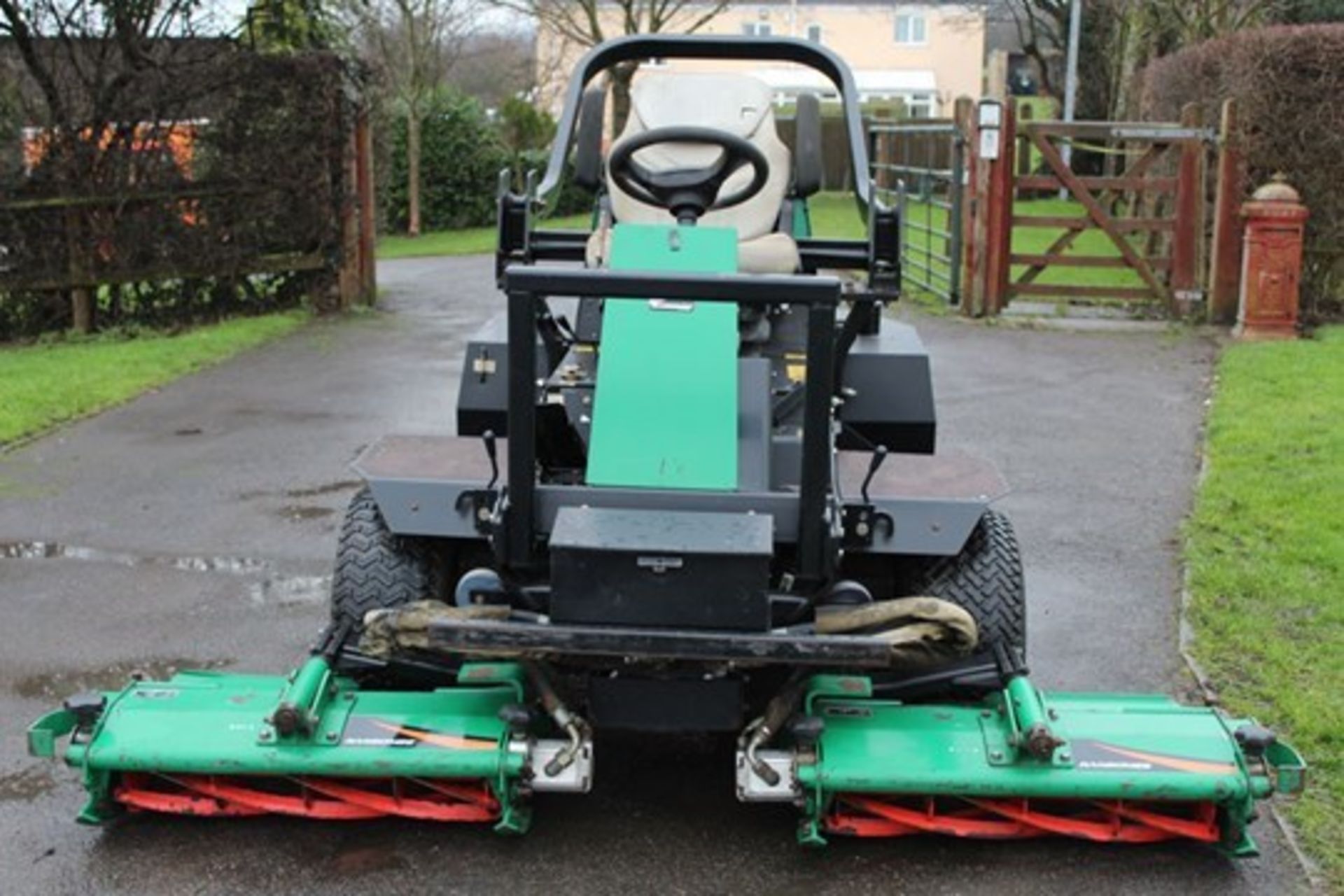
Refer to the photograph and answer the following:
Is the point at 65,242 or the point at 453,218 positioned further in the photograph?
the point at 453,218

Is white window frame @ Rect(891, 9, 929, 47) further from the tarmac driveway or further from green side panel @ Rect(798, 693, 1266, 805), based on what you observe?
green side panel @ Rect(798, 693, 1266, 805)

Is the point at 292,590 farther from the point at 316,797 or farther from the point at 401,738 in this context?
the point at 401,738

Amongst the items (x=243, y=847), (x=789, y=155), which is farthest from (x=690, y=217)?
(x=243, y=847)

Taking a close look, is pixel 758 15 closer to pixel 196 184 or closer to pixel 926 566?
pixel 196 184

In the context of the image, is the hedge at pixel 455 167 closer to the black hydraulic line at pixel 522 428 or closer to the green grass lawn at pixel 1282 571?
the green grass lawn at pixel 1282 571

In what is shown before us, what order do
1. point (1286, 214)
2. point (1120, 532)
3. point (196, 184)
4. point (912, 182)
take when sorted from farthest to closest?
point (912, 182), point (196, 184), point (1286, 214), point (1120, 532)

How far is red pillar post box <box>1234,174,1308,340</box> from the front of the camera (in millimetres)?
13328

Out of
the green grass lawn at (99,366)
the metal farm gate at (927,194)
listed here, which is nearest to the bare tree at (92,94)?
the green grass lawn at (99,366)

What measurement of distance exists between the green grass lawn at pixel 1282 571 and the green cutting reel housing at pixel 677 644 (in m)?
0.72

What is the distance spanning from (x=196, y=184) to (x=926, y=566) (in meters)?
11.2

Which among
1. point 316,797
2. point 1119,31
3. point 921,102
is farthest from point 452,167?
point 921,102

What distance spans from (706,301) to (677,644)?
34.0 inches

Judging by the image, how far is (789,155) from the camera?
6.76m

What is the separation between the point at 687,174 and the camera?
18.6ft
